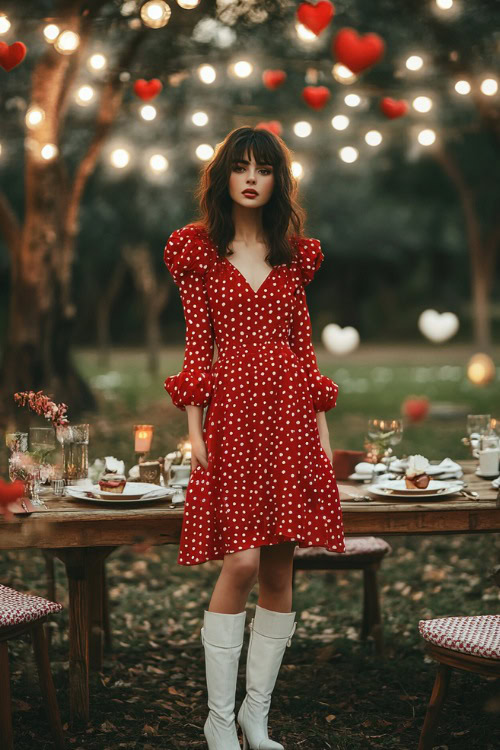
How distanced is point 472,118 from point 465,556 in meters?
9.85

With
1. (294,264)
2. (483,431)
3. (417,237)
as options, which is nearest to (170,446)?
(483,431)

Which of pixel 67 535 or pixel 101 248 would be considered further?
pixel 101 248

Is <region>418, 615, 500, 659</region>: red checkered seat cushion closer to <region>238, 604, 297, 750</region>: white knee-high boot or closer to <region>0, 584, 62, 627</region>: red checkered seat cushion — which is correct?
<region>238, 604, 297, 750</region>: white knee-high boot

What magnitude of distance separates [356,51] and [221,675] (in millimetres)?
3795

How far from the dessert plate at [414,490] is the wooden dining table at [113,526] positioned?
0.08ft

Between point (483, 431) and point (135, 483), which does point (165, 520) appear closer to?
point (135, 483)

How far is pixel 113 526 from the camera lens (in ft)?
10.7

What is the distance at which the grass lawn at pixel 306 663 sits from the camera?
3.41 m

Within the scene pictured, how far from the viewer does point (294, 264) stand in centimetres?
328

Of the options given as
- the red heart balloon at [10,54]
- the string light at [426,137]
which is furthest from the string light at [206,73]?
the red heart balloon at [10,54]

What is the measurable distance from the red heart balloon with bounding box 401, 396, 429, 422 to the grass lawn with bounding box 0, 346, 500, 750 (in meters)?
5.38

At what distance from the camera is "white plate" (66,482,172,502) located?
338cm

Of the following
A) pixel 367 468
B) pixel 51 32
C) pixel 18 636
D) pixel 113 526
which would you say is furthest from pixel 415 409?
pixel 18 636

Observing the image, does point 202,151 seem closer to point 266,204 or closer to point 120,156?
point 120,156
